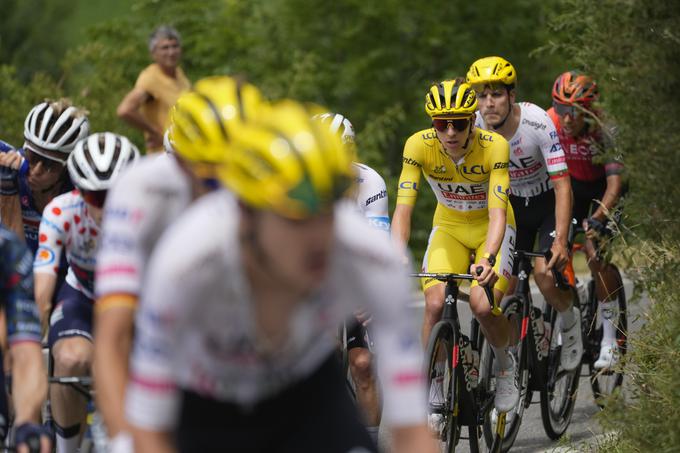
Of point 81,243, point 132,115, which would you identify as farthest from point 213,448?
point 132,115

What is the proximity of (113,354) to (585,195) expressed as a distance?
7027mm


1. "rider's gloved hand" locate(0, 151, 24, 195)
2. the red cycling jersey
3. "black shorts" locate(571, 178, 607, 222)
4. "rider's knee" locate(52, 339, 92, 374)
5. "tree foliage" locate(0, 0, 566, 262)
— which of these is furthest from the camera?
"tree foliage" locate(0, 0, 566, 262)

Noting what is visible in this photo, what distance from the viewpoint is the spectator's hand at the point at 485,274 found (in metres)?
7.75

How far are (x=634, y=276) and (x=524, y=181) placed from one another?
2091 mm

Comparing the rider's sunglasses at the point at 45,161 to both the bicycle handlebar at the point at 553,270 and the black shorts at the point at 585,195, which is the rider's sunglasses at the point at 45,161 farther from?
the black shorts at the point at 585,195

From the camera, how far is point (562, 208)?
30.0 ft

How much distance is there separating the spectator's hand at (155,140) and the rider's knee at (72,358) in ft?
19.4

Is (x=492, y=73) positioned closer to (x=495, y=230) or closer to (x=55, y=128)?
(x=495, y=230)

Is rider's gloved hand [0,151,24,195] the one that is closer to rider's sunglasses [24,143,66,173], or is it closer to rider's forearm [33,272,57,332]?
rider's sunglasses [24,143,66,173]

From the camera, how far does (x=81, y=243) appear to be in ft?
20.5

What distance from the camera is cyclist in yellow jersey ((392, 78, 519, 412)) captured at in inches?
322

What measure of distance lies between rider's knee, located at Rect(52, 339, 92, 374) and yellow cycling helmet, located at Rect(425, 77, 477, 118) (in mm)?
2941

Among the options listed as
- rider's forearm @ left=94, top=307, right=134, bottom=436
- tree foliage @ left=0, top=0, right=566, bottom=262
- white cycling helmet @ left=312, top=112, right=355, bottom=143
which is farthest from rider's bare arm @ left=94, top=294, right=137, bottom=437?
tree foliage @ left=0, top=0, right=566, bottom=262

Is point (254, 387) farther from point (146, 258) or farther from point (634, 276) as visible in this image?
point (634, 276)
